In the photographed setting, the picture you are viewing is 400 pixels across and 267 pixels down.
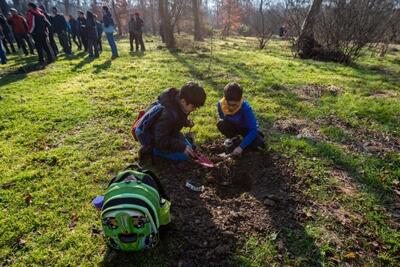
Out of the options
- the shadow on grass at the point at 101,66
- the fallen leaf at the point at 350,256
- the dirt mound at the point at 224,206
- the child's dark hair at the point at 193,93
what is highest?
the child's dark hair at the point at 193,93

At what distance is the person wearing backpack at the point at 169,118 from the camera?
3.43 m

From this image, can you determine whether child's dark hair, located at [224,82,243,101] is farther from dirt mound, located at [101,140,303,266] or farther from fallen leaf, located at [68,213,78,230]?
fallen leaf, located at [68,213,78,230]

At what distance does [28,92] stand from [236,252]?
7.37m

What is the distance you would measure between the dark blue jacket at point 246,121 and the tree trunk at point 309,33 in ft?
37.2

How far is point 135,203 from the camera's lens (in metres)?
2.41

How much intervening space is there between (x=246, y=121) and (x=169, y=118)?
1230 mm

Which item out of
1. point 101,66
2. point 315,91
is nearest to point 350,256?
point 315,91

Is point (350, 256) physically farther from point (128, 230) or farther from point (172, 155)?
point (172, 155)

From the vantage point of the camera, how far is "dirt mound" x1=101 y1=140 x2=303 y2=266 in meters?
2.82

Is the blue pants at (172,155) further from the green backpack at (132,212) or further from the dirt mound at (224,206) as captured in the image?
the green backpack at (132,212)

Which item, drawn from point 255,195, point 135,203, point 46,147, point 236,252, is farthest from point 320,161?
point 46,147

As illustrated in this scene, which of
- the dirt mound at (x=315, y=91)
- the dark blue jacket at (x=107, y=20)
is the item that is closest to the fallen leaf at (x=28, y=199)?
the dirt mound at (x=315, y=91)

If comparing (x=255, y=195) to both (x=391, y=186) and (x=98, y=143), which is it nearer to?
(x=391, y=186)

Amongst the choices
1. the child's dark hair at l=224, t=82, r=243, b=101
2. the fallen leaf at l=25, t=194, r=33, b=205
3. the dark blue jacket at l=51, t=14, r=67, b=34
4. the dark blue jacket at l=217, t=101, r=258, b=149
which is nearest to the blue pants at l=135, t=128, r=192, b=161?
the dark blue jacket at l=217, t=101, r=258, b=149
